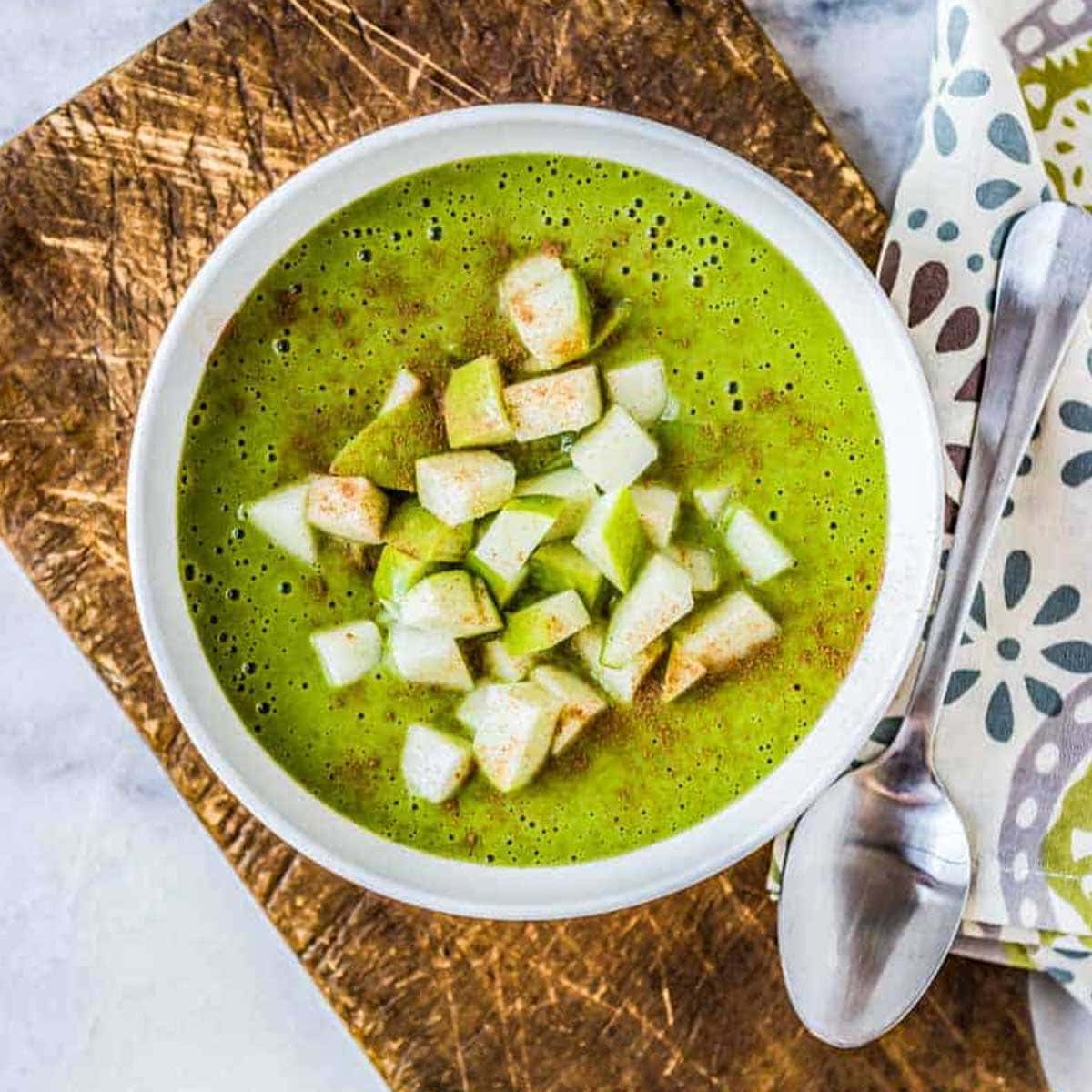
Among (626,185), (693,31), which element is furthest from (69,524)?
(693,31)

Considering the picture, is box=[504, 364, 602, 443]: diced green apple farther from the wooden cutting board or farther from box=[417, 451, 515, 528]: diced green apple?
the wooden cutting board

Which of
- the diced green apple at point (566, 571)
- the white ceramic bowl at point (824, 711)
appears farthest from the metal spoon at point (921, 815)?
the diced green apple at point (566, 571)

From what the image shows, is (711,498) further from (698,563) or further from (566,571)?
(566,571)

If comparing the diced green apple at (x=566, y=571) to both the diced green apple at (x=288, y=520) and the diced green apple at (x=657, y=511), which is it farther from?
the diced green apple at (x=288, y=520)

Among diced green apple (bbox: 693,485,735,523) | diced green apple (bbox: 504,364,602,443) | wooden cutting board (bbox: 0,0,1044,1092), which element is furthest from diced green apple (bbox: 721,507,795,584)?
wooden cutting board (bbox: 0,0,1044,1092)

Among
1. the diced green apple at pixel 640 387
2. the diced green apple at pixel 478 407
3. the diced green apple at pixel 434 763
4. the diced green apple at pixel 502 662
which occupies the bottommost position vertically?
the diced green apple at pixel 434 763

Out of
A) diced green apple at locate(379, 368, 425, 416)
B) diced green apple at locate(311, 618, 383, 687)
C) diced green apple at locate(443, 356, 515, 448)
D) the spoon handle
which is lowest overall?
the spoon handle

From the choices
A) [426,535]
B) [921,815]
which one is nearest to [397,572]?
[426,535]
